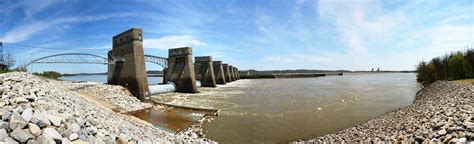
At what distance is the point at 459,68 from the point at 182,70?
4167cm

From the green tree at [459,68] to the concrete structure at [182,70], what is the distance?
129 feet

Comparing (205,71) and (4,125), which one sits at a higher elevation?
(205,71)

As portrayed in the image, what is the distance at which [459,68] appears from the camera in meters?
39.7

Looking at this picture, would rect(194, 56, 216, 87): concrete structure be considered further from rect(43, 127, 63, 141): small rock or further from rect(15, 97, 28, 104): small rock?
rect(43, 127, 63, 141): small rock

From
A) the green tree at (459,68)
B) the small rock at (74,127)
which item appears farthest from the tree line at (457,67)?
A: the small rock at (74,127)

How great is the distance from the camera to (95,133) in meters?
5.73

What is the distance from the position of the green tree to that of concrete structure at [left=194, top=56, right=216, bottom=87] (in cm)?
3943

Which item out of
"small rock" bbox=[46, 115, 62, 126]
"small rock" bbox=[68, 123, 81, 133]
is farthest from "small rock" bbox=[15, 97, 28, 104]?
"small rock" bbox=[68, 123, 81, 133]

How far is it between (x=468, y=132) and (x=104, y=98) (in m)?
20.9

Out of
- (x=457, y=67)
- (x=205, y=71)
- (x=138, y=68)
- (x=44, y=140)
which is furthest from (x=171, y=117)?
(x=457, y=67)

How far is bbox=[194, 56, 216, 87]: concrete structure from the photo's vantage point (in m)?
51.5

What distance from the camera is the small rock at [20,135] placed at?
4.12 m

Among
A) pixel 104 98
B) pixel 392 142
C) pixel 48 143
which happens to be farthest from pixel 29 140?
pixel 104 98

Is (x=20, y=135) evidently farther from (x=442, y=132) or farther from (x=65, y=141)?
(x=442, y=132)
